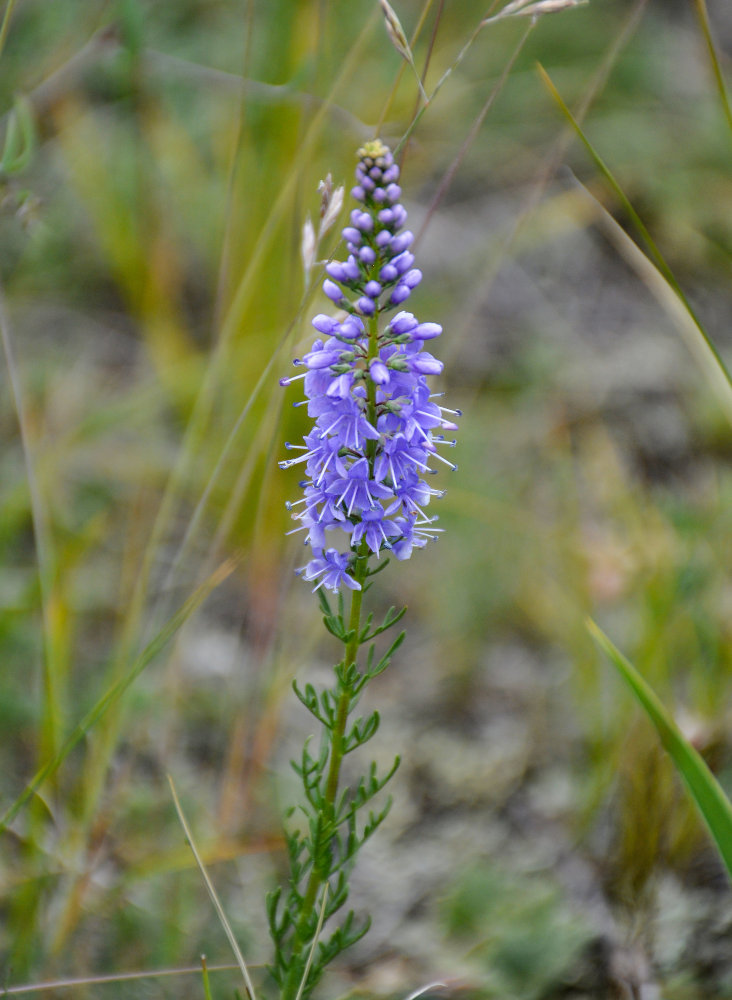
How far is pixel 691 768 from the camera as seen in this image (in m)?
1.66

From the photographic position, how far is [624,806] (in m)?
2.45

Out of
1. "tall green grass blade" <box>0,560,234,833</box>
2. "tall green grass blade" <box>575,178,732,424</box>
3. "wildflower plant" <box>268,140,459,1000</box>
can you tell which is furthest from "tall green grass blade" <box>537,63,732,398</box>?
"tall green grass blade" <box>0,560,234,833</box>

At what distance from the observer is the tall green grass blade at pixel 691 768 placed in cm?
164

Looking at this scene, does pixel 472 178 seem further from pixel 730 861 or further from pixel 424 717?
pixel 730 861

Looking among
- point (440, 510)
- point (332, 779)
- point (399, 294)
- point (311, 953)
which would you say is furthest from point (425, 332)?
point (440, 510)

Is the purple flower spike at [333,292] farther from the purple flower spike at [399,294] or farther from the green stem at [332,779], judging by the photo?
the green stem at [332,779]

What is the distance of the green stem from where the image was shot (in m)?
1.58

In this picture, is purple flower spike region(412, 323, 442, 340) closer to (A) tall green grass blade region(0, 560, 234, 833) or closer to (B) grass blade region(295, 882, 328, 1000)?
(A) tall green grass blade region(0, 560, 234, 833)

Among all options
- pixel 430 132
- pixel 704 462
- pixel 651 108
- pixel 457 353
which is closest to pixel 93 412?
pixel 457 353

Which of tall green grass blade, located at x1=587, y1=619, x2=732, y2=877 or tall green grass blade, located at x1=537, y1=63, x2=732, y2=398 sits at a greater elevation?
tall green grass blade, located at x1=537, y1=63, x2=732, y2=398

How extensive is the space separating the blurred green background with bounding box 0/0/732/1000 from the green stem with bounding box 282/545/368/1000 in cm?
54

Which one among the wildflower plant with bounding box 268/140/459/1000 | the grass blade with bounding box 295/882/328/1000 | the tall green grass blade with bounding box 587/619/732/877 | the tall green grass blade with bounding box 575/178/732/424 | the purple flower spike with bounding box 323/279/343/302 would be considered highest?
the tall green grass blade with bounding box 575/178/732/424

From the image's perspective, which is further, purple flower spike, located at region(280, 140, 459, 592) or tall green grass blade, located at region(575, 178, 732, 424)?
tall green grass blade, located at region(575, 178, 732, 424)

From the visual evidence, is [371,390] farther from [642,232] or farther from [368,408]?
[642,232]
